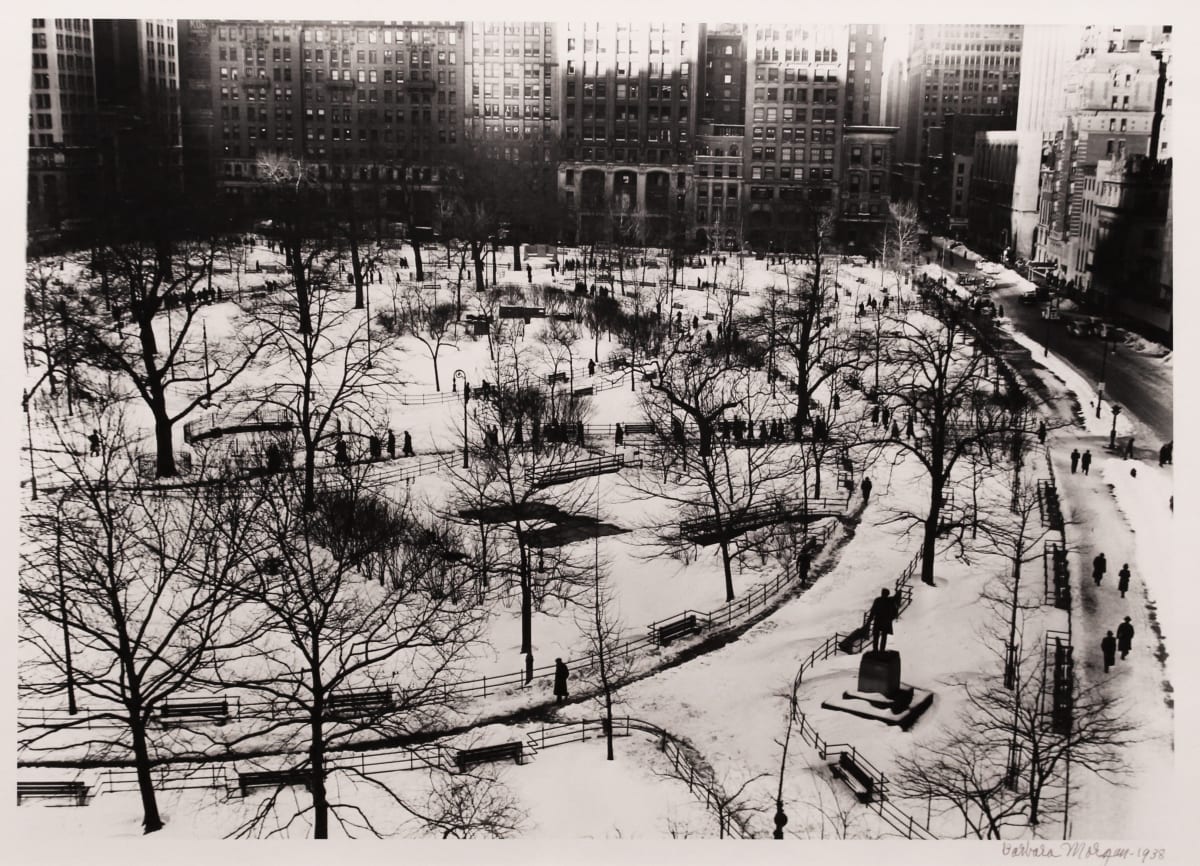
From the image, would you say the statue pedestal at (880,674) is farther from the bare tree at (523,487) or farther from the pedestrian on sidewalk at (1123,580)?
the bare tree at (523,487)

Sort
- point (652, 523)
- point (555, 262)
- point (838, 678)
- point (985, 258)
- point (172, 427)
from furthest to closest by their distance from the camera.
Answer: point (555, 262)
point (985, 258)
point (172, 427)
point (652, 523)
point (838, 678)

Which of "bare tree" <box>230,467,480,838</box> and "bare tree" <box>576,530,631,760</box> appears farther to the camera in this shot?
"bare tree" <box>576,530,631,760</box>

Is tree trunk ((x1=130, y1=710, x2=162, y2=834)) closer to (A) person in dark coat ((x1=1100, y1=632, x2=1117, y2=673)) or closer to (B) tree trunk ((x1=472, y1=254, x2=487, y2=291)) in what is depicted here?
(A) person in dark coat ((x1=1100, y1=632, x2=1117, y2=673))

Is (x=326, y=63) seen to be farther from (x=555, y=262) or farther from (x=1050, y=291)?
(x=1050, y=291)

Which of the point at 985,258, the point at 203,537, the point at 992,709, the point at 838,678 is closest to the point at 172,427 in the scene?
the point at 203,537

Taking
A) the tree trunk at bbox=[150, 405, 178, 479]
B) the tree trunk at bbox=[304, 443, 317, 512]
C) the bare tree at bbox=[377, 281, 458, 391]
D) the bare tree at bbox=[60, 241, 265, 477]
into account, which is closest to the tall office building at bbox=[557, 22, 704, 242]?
the bare tree at bbox=[377, 281, 458, 391]

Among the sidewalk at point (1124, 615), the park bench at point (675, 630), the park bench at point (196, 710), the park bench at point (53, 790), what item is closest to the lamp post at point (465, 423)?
the park bench at point (675, 630)

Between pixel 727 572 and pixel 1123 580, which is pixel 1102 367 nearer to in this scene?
pixel 1123 580
